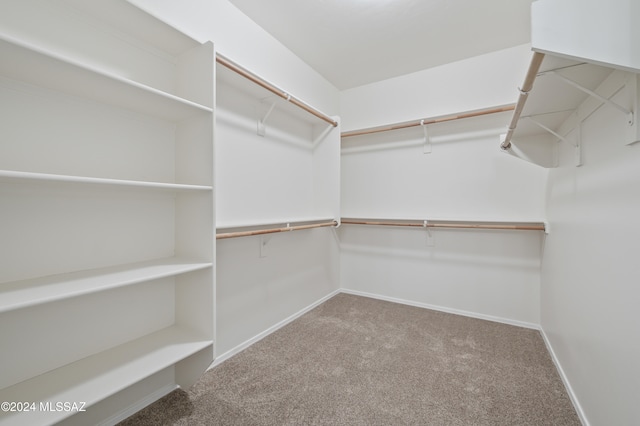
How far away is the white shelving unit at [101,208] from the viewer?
1.03 m

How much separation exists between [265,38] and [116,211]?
5.89 feet

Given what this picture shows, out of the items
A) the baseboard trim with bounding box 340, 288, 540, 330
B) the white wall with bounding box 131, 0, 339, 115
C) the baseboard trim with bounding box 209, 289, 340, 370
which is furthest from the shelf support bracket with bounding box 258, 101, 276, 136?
the baseboard trim with bounding box 340, 288, 540, 330

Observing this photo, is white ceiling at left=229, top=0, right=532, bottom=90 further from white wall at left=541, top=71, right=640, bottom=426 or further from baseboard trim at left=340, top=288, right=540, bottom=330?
baseboard trim at left=340, top=288, right=540, bottom=330

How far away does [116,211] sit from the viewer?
1333mm

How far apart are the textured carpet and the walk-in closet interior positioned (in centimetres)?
13

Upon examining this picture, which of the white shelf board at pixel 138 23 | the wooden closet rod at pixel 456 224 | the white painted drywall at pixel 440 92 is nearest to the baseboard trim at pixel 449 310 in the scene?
the wooden closet rod at pixel 456 224

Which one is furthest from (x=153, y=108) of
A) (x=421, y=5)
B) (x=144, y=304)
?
(x=421, y=5)

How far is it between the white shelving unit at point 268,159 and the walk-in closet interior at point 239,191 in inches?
0.7

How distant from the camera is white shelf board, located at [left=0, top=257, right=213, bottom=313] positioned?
879 millimetres

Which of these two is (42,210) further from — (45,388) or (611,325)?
(611,325)

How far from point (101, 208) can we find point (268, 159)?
1270 mm

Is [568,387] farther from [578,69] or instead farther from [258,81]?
[258,81]

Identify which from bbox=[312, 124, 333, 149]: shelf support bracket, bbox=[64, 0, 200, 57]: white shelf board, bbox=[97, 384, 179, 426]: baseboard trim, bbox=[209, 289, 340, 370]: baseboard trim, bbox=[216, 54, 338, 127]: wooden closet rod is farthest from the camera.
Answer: bbox=[312, 124, 333, 149]: shelf support bracket

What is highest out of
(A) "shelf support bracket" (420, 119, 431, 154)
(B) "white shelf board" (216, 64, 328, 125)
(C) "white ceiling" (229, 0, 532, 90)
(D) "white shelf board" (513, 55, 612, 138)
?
(C) "white ceiling" (229, 0, 532, 90)
